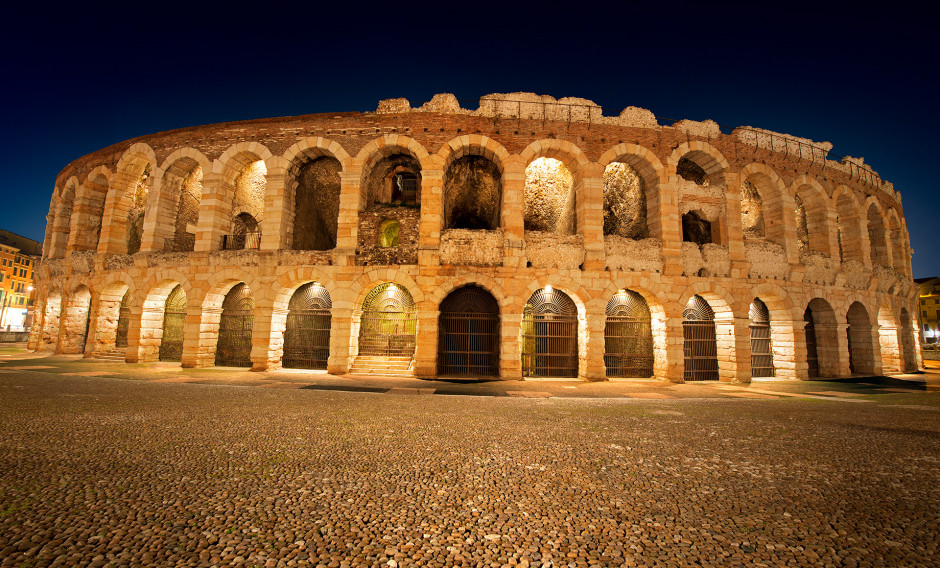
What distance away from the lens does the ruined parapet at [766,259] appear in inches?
508

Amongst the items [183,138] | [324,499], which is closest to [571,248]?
[324,499]

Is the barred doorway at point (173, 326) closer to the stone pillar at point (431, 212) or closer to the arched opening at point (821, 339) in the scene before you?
the stone pillar at point (431, 212)

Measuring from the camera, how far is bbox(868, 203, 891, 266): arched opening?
16297mm

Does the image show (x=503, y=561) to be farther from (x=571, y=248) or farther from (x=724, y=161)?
(x=724, y=161)

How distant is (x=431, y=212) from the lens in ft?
39.4

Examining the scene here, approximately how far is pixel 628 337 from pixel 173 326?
18.1 m

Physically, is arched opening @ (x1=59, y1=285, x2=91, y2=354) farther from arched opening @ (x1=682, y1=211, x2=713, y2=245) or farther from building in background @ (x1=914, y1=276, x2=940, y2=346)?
building in background @ (x1=914, y1=276, x2=940, y2=346)

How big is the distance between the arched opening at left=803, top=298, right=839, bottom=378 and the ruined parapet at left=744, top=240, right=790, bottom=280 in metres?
2.53

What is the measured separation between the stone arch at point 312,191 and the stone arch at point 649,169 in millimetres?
9744

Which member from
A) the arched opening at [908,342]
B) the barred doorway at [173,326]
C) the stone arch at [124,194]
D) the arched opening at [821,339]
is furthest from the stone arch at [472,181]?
the arched opening at [908,342]

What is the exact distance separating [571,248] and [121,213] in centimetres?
1831

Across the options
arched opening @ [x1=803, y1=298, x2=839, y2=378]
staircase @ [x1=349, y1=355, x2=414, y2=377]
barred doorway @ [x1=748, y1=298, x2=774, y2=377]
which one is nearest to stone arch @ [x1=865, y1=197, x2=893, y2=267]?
A: arched opening @ [x1=803, y1=298, x2=839, y2=378]

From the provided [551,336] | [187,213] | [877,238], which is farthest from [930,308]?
[187,213]

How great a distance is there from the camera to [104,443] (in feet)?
12.3
